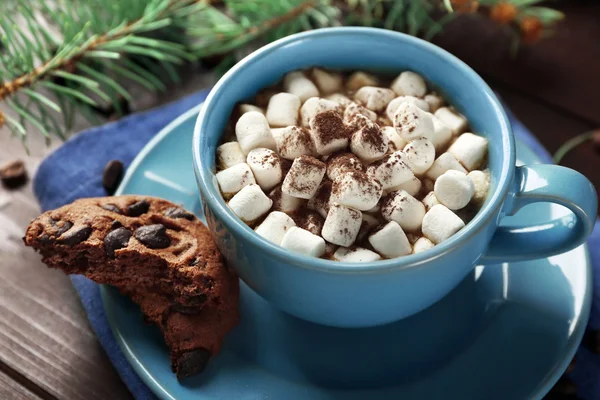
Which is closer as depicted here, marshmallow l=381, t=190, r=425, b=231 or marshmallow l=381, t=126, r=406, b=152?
marshmallow l=381, t=190, r=425, b=231

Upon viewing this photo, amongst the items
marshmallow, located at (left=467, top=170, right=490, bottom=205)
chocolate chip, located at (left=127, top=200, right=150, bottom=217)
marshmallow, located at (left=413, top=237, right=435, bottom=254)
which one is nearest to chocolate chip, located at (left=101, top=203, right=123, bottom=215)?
Answer: chocolate chip, located at (left=127, top=200, right=150, bottom=217)

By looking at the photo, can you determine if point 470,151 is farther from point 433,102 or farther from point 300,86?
point 300,86

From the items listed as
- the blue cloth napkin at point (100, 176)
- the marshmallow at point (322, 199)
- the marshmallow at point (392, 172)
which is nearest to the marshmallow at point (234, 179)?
the marshmallow at point (322, 199)

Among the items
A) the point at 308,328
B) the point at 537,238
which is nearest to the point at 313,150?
the point at 308,328

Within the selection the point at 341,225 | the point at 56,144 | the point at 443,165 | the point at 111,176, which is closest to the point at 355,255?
the point at 341,225

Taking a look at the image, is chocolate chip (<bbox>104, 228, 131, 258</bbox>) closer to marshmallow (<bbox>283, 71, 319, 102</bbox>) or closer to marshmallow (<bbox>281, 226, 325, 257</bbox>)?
marshmallow (<bbox>281, 226, 325, 257</bbox>)
